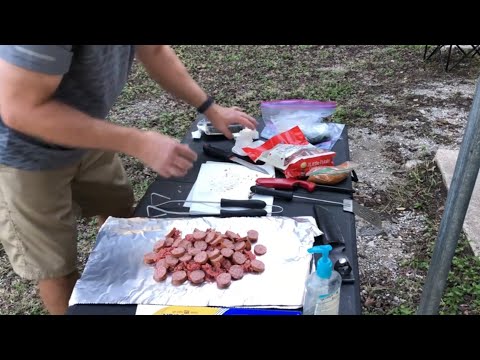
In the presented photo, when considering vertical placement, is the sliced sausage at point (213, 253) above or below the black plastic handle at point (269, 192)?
above

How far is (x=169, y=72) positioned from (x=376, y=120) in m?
2.50

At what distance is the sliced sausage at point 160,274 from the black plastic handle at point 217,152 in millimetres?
735

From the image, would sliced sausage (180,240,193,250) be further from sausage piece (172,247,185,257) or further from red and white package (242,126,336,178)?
red and white package (242,126,336,178)

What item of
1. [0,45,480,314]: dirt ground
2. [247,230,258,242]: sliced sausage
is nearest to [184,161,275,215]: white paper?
[247,230,258,242]: sliced sausage

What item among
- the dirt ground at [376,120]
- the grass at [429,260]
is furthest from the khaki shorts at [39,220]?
the grass at [429,260]

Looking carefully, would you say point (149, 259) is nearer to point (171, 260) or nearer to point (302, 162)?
point (171, 260)

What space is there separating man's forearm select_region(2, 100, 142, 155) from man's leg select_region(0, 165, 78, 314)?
401mm

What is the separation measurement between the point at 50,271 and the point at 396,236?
186cm

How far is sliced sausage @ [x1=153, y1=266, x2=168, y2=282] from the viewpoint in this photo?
4.26 feet

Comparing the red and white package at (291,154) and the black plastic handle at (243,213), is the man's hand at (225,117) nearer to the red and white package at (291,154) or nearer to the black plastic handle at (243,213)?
the red and white package at (291,154)

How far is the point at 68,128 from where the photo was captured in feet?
3.88

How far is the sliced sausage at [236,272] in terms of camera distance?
1.30 meters
